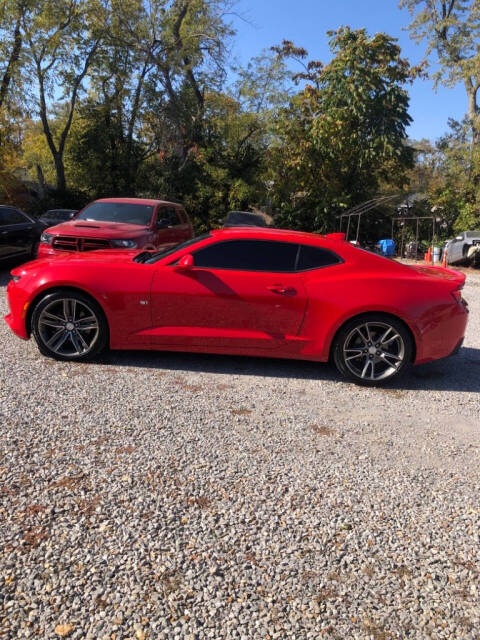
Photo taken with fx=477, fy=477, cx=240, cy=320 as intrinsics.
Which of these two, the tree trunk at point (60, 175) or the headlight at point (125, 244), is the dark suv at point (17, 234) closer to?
the headlight at point (125, 244)

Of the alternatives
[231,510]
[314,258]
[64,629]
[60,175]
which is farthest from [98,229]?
[60,175]

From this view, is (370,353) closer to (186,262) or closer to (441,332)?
(441,332)

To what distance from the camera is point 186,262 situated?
4.59 m

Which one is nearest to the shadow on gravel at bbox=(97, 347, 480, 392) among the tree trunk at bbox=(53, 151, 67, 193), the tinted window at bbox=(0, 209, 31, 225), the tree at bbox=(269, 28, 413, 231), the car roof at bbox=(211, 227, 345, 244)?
the car roof at bbox=(211, 227, 345, 244)

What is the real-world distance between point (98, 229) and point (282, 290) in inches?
184

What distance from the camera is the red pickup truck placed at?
25.8 feet

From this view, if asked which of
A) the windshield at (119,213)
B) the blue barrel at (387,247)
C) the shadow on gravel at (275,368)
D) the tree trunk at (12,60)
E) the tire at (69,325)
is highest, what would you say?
the tree trunk at (12,60)

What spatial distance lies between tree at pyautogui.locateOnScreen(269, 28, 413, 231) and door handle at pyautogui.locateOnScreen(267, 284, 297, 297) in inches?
660

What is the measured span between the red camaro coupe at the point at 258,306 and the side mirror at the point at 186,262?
0.01m

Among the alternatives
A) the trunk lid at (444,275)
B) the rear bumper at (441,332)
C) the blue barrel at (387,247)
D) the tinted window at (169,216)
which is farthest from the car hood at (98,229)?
the blue barrel at (387,247)

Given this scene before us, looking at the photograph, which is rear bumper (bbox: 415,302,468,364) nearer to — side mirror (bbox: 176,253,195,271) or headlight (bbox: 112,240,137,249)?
side mirror (bbox: 176,253,195,271)

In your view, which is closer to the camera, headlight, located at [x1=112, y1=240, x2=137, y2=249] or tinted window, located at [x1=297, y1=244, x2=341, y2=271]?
tinted window, located at [x1=297, y1=244, x2=341, y2=271]

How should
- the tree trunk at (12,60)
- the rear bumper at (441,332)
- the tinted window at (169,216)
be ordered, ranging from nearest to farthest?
the rear bumper at (441,332)
the tinted window at (169,216)
the tree trunk at (12,60)

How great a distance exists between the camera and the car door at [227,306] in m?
4.58
